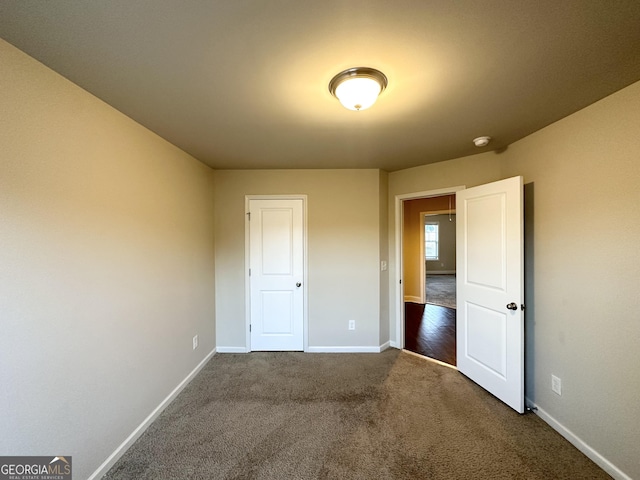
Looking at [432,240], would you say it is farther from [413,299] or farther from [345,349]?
[345,349]

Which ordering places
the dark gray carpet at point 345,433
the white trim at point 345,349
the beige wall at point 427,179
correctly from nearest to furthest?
the dark gray carpet at point 345,433, the beige wall at point 427,179, the white trim at point 345,349

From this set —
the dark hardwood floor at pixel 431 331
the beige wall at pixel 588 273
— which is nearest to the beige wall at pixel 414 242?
the dark hardwood floor at pixel 431 331

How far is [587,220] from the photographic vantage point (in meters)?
1.79

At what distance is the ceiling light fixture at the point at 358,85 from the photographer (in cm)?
139

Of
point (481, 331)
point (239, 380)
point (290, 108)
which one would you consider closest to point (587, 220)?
point (481, 331)

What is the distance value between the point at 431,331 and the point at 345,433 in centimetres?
282

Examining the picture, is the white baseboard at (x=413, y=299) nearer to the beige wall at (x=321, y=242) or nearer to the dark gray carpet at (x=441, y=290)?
the dark gray carpet at (x=441, y=290)

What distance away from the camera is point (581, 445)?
1.79 m

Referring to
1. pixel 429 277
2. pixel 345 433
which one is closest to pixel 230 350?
pixel 345 433

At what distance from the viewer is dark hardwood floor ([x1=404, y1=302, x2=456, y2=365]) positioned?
11.2 ft

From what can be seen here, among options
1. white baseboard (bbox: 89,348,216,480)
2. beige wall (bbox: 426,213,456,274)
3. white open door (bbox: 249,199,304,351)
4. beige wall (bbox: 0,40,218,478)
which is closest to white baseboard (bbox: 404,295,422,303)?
white open door (bbox: 249,199,304,351)

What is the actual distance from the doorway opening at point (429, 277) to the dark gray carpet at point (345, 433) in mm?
941

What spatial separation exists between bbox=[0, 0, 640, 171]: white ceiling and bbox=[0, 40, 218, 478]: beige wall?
25cm

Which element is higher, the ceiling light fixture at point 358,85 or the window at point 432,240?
the ceiling light fixture at point 358,85
